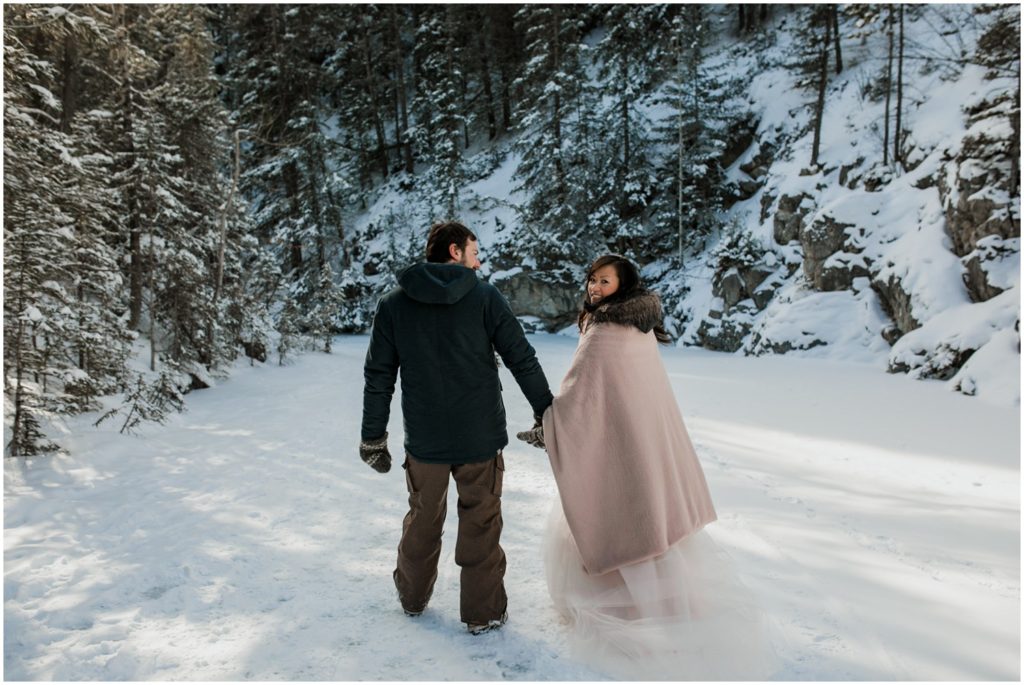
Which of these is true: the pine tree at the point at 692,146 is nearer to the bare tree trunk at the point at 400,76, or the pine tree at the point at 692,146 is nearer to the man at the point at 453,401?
the bare tree trunk at the point at 400,76

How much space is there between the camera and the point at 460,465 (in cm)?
327

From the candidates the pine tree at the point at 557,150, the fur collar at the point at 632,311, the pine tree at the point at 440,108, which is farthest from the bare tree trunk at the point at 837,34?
the fur collar at the point at 632,311

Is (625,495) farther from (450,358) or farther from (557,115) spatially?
(557,115)

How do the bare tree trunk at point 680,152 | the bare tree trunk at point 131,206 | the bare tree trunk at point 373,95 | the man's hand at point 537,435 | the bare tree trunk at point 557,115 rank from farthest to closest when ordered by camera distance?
the bare tree trunk at point 373,95 < the bare tree trunk at point 557,115 < the bare tree trunk at point 680,152 < the bare tree trunk at point 131,206 < the man's hand at point 537,435

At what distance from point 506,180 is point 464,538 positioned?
31.5 m

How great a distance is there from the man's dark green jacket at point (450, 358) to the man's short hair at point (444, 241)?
0.18m

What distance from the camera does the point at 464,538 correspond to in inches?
129

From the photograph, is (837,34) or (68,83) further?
(837,34)

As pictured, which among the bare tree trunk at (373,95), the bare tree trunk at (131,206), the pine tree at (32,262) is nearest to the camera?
the pine tree at (32,262)

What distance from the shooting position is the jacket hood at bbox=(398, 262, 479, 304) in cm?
307

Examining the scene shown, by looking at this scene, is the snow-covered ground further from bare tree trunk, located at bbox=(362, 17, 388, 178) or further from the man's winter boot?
bare tree trunk, located at bbox=(362, 17, 388, 178)

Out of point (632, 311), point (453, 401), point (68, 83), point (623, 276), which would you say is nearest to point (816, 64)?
point (68, 83)

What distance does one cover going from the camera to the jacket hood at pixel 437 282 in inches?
121

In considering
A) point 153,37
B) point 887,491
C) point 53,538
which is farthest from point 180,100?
point 887,491
